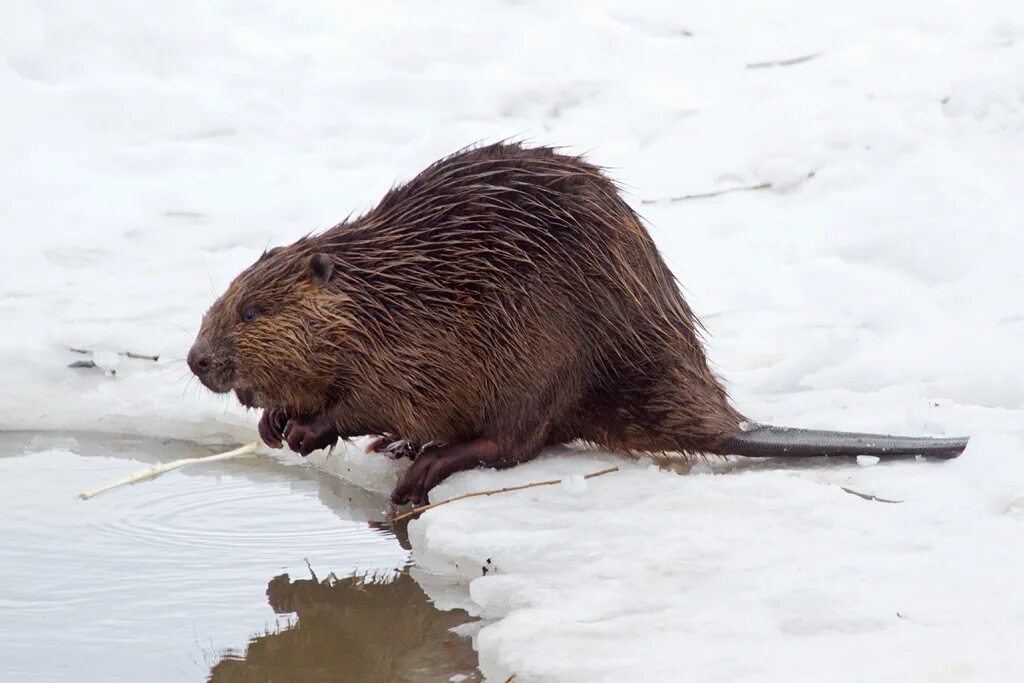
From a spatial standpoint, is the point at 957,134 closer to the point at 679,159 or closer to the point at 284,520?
the point at 679,159

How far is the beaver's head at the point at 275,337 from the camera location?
3.61 meters

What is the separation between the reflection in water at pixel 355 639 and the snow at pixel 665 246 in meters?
0.11

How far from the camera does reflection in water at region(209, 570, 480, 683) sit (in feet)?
9.14

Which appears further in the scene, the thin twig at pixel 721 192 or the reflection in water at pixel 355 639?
the thin twig at pixel 721 192

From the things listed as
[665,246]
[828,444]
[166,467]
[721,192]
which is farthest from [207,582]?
[721,192]

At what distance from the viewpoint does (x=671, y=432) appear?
→ 3596 millimetres

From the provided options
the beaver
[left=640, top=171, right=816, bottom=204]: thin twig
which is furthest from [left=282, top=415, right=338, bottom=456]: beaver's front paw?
[left=640, top=171, right=816, bottom=204]: thin twig

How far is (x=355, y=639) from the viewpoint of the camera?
9.79ft

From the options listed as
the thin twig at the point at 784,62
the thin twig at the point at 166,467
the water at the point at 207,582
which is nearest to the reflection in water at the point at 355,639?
the water at the point at 207,582

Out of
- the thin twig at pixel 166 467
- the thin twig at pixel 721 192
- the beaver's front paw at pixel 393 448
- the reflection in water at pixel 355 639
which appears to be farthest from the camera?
the thin twig at pixel 721 192

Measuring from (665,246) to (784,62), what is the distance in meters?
1.75

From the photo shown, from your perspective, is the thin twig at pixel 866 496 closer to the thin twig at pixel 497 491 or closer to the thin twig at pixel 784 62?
the thin twig at pixel 497 491

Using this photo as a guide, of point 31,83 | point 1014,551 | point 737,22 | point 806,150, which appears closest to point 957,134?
point 806,150

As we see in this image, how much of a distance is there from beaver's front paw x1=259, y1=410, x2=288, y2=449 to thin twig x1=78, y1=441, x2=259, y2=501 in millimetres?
223
